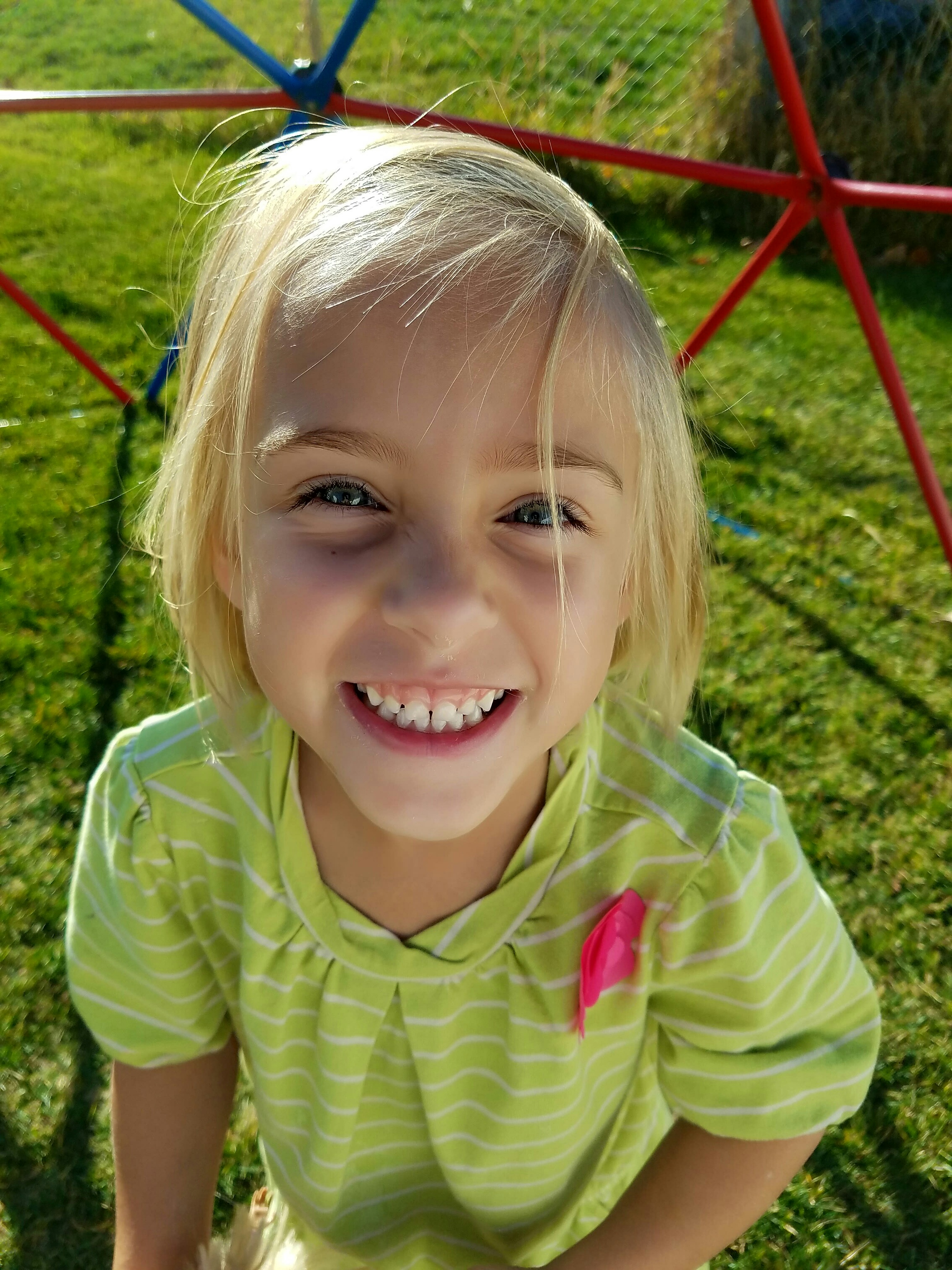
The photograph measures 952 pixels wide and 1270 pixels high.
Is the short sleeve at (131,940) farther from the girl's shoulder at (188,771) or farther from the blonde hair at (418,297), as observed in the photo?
the blonde hair at (418,297)

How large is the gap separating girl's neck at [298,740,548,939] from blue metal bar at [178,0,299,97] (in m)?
1.81

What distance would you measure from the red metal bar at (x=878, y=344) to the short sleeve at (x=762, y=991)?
128cm

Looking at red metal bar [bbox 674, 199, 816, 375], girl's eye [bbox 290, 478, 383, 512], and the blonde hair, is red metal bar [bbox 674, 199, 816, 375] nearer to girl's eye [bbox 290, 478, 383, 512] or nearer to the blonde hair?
the blonde hair

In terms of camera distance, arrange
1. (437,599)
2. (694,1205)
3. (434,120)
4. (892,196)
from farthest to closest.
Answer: (434,120) < (892,196) < (694,1205) < (437,599)

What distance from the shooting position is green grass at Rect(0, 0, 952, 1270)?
159cm

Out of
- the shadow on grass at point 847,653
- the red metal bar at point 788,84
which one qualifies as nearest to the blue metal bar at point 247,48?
the red metal bar at point 788,84

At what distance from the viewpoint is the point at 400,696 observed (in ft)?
2.89

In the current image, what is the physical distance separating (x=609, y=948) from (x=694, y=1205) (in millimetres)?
304

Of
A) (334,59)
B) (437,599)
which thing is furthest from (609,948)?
(334,59)

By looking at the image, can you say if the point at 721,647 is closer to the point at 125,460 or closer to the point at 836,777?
the point at 836,777

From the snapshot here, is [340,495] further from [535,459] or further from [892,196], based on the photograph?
[892,196]

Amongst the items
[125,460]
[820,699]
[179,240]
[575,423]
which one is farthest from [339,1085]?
[179,240]

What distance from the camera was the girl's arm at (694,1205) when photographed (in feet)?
3.50

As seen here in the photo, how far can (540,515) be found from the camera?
2.86 ft
